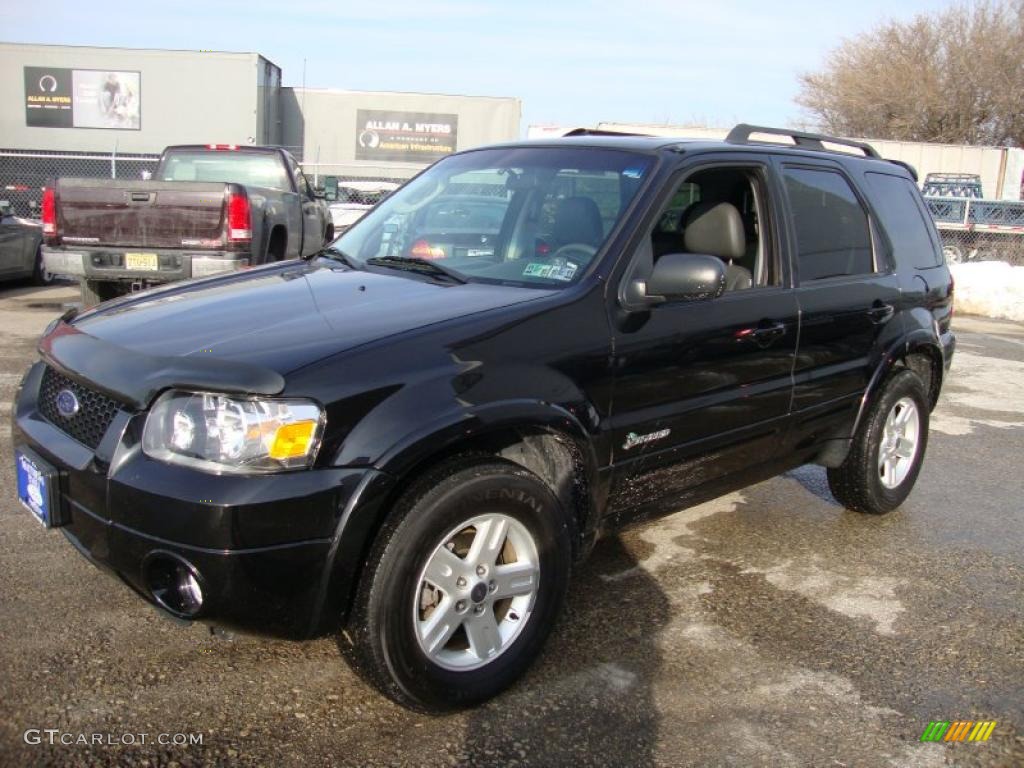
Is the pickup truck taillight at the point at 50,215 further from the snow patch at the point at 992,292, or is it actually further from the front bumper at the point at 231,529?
the snow patch at the point at 992,292

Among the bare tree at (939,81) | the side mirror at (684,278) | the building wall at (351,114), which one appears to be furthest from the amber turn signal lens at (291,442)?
the bare tree at (939,81)

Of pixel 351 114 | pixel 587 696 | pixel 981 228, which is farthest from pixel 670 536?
pixel 351 114

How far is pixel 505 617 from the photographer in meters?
3.02

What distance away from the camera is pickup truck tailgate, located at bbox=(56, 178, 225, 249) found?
7.94 meters

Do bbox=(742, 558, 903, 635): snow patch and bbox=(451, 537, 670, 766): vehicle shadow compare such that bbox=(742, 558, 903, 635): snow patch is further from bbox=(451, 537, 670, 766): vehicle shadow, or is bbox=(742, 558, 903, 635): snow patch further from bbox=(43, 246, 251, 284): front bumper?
bbox=(43, 246, 251, 284): front bumper

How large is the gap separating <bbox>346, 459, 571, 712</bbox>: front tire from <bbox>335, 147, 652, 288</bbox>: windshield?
855mm

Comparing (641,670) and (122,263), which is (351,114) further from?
(641,670)

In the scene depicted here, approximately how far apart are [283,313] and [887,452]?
329 cm

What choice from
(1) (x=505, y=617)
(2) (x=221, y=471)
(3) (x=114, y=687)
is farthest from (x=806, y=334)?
(3) (x=114, y=687)

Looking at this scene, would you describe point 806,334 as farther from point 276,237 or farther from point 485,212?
point 276,237

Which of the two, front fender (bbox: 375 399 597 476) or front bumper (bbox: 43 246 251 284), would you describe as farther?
front bumper (bbox: 43 246 251 284)

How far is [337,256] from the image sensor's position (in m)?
4.08

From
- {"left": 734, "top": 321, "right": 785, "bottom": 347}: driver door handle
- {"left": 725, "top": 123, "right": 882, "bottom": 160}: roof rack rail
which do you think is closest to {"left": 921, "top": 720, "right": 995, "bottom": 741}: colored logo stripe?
{"left": 734, "top": 321, "right": 785, "bottom": 347}: driver door handle

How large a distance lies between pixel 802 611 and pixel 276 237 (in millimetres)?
7162
